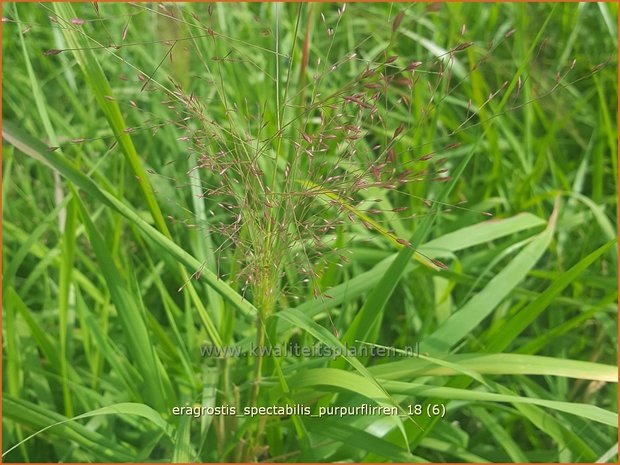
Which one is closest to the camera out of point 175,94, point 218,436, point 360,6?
point 175,94

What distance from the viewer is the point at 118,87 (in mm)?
1855

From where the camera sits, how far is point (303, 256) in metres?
0.92

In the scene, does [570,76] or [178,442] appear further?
[570,76]

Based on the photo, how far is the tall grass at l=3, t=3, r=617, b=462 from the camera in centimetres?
90

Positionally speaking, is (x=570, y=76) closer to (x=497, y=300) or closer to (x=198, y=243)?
(x=497, y=300)

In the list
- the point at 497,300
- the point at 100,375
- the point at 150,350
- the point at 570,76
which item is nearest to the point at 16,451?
the point at 100,375

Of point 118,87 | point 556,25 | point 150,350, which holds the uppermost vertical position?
point 556,25

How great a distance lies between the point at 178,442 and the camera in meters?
0.95

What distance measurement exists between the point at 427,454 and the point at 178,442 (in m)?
0.52

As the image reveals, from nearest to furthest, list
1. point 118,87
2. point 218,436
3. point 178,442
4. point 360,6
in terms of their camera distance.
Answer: point 178,442 → point 218,436 → point 118,87 → point 360,6

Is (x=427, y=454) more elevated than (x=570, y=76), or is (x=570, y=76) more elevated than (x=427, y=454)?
(x=570, y=76)

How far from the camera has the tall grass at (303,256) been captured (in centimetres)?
90

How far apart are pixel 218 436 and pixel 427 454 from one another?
0.41 meters

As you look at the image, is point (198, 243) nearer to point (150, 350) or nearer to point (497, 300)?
point (150, 350)
